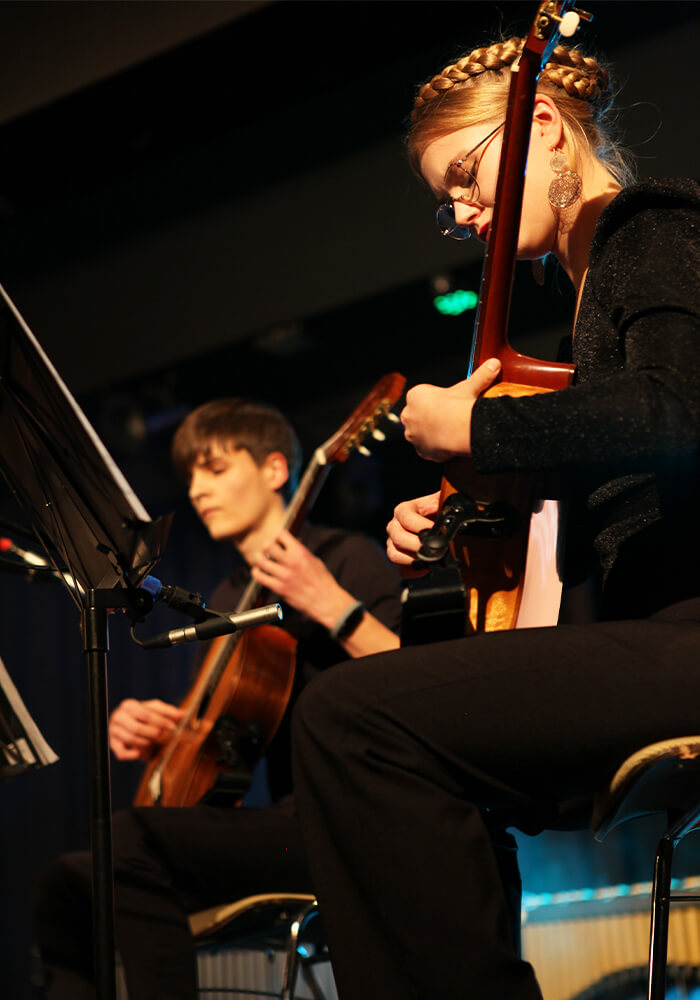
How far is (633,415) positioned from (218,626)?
1.84ft

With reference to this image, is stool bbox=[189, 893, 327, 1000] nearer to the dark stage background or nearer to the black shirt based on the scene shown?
the black shirt

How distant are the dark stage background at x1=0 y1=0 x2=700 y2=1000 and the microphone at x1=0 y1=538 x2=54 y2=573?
1998 mm

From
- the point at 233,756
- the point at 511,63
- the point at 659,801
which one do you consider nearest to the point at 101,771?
the point at 659,801

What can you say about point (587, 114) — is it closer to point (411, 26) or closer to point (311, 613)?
point (311, 613)

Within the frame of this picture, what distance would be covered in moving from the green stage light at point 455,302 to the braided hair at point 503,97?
2.24 meters

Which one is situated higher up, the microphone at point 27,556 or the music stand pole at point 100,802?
the microphone at point 27,556

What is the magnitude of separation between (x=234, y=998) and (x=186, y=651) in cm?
207

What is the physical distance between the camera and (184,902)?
1.99 m

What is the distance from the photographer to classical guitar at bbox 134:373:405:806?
87.0 inches

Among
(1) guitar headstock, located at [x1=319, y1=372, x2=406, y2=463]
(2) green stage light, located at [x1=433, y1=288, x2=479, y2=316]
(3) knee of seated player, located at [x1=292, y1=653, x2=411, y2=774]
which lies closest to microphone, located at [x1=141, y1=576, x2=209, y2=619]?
(3) knee of seated player, located at [x1=292, y1=653, x2=411, y2=774]

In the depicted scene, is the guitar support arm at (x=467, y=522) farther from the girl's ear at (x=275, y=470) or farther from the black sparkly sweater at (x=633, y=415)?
the girl's ear at (x=275, y=470)

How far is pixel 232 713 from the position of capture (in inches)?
88.8

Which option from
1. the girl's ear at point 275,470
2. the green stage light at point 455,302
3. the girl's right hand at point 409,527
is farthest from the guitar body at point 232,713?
the green stage light at point 455,302

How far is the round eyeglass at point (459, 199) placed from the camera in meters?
1.40
